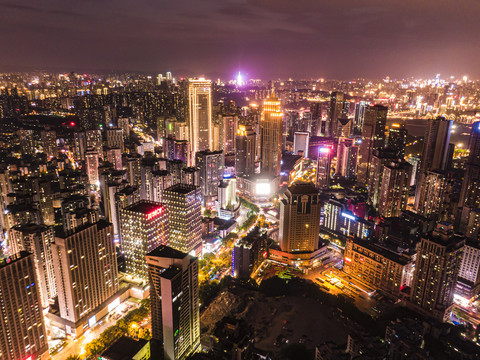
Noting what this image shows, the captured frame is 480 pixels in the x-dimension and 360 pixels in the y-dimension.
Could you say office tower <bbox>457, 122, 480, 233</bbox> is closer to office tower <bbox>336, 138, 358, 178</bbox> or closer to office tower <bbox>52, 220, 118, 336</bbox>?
office tower <bbox>336, 138, 358, 178</bbox>

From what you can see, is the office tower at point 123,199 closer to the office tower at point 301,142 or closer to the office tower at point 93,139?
the office tower at point 93,139

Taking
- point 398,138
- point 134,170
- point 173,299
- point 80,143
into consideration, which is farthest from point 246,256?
point 80,143

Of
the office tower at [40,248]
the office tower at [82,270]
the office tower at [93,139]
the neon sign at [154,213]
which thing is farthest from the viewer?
the office tower at [93,139]

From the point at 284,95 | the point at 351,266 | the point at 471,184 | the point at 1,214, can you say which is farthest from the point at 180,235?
the point at 284,95

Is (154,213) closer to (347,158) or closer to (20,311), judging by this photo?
(20,311)

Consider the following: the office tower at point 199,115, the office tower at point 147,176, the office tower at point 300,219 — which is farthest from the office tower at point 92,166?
the office tower at point 300,219

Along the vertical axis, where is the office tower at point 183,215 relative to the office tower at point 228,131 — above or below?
below

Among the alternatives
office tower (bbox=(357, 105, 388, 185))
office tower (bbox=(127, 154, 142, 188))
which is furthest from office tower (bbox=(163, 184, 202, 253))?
office tower (bbox=(357, 105, 388, 185))
